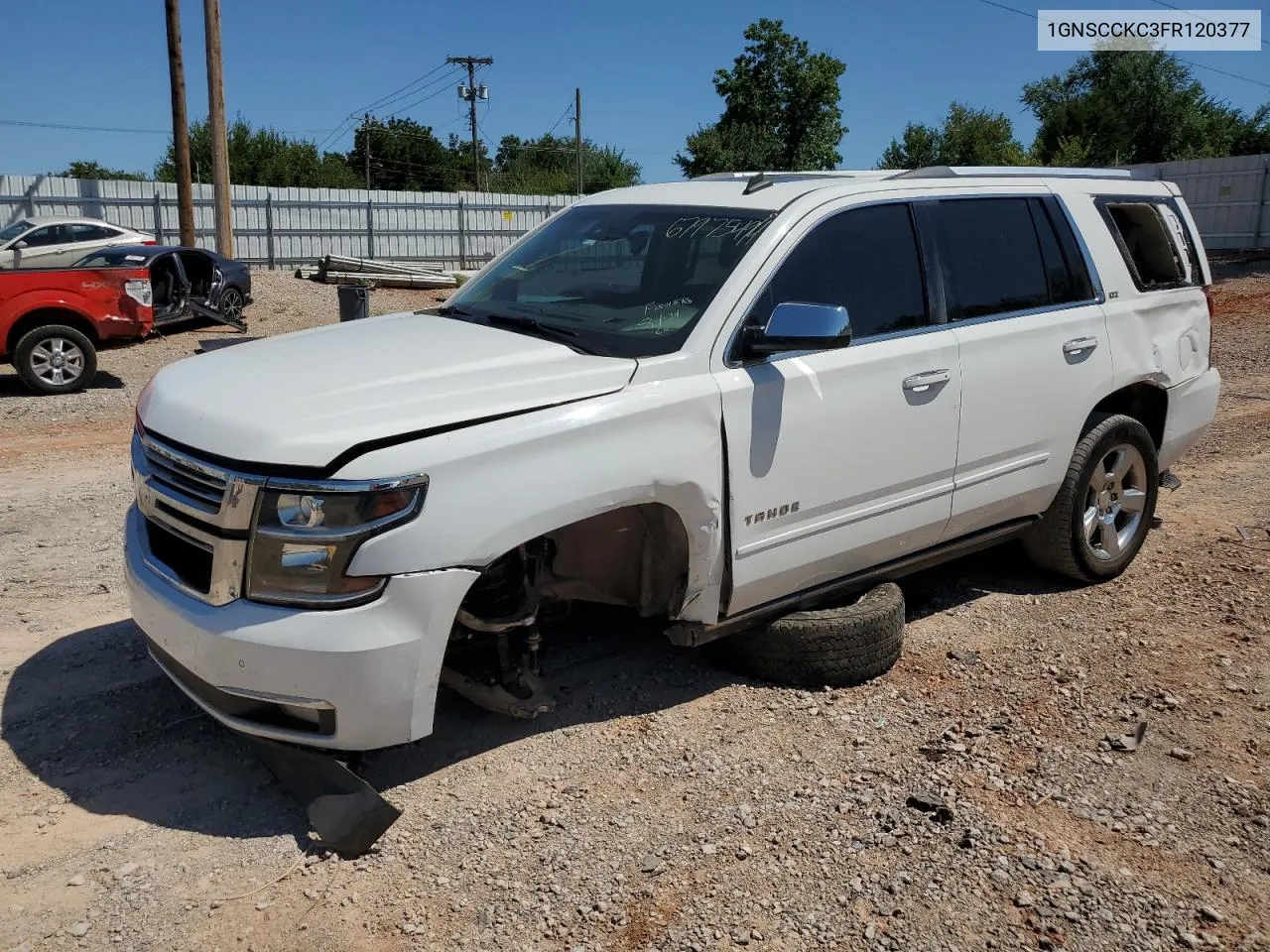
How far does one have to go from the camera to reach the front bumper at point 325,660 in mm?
3178

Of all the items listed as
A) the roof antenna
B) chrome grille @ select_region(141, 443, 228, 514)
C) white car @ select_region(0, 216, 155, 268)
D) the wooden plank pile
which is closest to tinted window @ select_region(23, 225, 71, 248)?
white car @ select_region(0, 216, 155, 268)

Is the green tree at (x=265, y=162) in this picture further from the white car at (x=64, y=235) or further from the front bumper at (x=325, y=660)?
the front bumper at (x=325, y=660)

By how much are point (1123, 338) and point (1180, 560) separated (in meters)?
1.41

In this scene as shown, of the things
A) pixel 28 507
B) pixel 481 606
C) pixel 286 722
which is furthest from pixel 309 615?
pixel 28 507

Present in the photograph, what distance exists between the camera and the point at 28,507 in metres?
6.90

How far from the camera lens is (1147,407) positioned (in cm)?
589

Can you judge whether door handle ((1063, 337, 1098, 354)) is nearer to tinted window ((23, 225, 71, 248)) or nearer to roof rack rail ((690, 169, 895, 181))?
roof rack rail ((690, 169, 895, 181))

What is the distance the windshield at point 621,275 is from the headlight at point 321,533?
1.03m

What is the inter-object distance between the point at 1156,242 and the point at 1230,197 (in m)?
25.4

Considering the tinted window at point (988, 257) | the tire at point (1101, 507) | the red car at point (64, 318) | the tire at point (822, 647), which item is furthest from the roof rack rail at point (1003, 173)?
the red car at point (64, 318)

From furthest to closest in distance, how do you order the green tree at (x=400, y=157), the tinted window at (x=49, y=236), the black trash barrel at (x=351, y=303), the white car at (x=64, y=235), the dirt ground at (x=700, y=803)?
the green tree at (x=400, y=157) < the tinted window at (x=49, y=236) < the white car at (x=64, y=235) < the black trash barrel at (x=351, y=303) < the dirt ground at (x=700, y=803)

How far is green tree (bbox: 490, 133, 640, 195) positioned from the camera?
57.0m

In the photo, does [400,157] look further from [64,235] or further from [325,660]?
[325,660]

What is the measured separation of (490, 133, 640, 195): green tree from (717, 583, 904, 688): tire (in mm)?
41424
